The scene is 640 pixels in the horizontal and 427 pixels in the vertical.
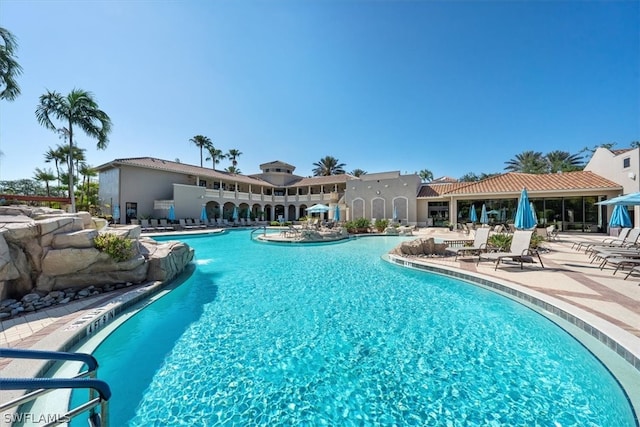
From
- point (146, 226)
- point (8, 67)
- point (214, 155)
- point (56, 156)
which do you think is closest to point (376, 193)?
point (146, 226)

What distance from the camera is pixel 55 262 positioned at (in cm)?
596

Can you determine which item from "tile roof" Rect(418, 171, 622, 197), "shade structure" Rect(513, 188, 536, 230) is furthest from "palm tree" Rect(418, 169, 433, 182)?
"shade structure" Rect(513, 188, 536, 230)

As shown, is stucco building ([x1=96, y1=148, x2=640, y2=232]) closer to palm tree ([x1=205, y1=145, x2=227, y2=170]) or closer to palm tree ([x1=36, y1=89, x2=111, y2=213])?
palm tree ([x1=36, y1=89, x2=111, y2=213])

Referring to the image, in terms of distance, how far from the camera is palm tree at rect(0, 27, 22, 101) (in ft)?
35.0

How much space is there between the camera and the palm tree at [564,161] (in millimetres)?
36812

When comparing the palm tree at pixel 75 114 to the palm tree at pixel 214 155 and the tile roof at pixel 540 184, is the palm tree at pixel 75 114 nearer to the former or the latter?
the palm tree at pixel 214 155

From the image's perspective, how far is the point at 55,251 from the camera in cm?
598

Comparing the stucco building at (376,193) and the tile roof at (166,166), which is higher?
the tile roof at (166,166)

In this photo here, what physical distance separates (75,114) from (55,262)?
17814 millimetres

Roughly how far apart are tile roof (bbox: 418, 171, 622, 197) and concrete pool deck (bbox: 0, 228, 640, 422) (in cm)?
1344

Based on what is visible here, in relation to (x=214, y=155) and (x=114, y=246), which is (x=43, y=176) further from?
(x=114, y=246)

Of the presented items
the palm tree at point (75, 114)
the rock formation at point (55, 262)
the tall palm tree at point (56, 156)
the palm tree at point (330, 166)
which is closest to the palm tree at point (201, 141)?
the tall palm tree at point (56, 156)

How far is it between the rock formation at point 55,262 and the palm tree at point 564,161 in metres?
49.2

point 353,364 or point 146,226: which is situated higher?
point 146,226
